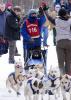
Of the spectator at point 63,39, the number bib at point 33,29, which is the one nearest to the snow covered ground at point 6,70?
the number bib at point 33,29

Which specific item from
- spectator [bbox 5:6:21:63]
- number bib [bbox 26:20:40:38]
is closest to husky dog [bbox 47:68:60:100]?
number bib [bbox 26:20:40:38]

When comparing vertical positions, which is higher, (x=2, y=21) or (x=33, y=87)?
(x=2, y=21)

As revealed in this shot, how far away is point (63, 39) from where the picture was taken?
922cm

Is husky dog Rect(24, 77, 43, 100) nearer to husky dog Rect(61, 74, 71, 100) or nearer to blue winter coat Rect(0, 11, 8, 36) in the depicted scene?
husky dog Rect(61, 74, 71, 100)

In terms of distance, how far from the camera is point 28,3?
31281 millimetres

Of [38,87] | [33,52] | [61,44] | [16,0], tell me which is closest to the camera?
[38,87]

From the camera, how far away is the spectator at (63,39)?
9.12 metres

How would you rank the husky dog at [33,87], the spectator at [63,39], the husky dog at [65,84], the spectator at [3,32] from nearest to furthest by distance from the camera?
the husky dog at [33,87] < the husky dog at [65,84] < the spectator at [63,39] < the spectator at [3,32]

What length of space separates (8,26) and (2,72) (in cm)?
146

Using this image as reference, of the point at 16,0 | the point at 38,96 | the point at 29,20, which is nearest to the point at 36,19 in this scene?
the point at 29,20

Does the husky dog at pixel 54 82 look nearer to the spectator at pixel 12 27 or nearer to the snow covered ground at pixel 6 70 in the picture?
the snow covered ground at pixel 6 70

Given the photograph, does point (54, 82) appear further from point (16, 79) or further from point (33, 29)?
point (33, 29)

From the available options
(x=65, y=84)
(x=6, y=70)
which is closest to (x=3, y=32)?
(x=6, y=70)

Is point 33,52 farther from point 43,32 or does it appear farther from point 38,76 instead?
point 38,76
